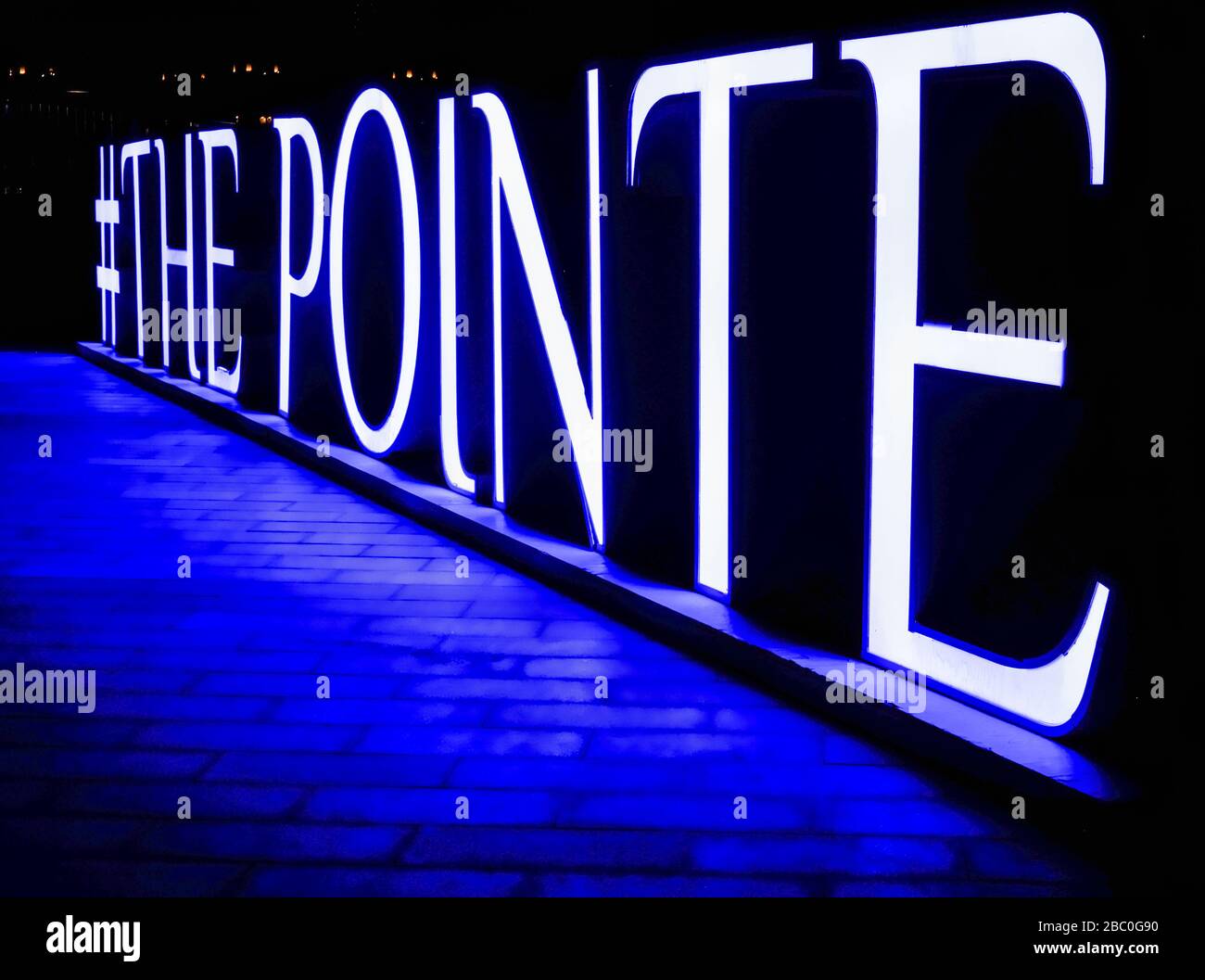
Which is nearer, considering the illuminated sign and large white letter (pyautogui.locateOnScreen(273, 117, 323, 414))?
the illuminated sign

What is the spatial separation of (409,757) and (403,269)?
12.4ft

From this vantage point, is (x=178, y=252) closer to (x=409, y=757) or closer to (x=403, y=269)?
(x=403, y=269)

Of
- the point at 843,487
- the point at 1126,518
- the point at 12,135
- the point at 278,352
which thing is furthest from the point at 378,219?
the point at 12,135

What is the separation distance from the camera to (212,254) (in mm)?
9953

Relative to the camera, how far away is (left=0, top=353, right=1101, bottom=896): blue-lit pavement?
Result: 9.91 feet

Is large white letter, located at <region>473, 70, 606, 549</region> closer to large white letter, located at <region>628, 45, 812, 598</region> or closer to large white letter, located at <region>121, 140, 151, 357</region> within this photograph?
large white letter, located at <region>628, 45, 812, 598</region>

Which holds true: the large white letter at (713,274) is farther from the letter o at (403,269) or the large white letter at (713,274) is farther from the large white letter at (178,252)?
the large white letter at (178,252)

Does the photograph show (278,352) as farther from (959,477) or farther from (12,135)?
(12,135)

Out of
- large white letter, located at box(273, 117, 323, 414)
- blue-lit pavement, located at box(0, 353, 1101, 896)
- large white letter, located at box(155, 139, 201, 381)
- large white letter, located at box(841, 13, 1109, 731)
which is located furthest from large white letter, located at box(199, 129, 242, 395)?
large white letter, located at box(841, 13, 1109, 731)

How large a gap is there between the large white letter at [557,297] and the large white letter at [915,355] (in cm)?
153

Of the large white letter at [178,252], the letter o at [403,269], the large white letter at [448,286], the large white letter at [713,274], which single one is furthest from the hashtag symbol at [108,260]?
the large white letter at [713,274]

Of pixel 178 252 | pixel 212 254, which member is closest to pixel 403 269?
pixel 212 254

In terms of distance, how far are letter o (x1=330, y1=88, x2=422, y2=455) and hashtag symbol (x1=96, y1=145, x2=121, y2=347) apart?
6375 millimetres

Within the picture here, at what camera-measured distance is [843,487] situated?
4.31 metres
